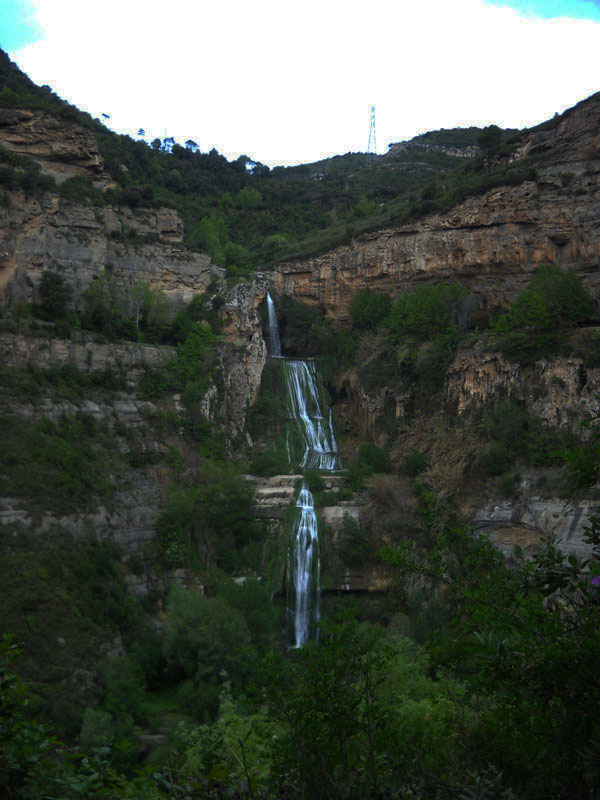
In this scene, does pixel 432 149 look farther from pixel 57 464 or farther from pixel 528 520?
pixel 57 464

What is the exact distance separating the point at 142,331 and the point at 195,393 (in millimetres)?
7225

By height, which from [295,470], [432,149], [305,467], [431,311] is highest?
[432,149]

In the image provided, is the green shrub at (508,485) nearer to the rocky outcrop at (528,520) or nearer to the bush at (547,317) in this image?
the rocky outcrop at (528,520)

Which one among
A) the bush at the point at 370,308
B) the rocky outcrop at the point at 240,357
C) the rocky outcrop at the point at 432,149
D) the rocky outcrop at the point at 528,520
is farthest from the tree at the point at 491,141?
the rocky outcrop at the point at 432,149

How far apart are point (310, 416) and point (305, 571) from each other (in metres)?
14.9

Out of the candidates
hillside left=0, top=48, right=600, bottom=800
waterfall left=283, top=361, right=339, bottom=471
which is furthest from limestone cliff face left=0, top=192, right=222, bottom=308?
waterfall left=283, top=361, right=339, bottom=471

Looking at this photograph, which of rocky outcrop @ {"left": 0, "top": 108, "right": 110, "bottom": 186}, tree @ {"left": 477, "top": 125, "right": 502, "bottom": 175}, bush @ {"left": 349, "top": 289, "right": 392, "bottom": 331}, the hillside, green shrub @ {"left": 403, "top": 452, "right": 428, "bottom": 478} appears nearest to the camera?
the hillside

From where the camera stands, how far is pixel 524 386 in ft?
99.9

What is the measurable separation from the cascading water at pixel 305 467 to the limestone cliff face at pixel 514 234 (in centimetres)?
896

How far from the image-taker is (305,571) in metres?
29.6

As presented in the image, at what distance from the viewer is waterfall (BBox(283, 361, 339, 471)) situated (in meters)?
39.5

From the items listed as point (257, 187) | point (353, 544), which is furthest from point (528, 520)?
point (257, 187)

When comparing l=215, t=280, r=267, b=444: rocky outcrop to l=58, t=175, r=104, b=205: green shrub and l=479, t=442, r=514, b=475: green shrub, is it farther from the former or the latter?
l=479, t=442, r=514, b=475: green shrub

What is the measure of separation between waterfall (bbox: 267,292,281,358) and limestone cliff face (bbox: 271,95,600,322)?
758cm
